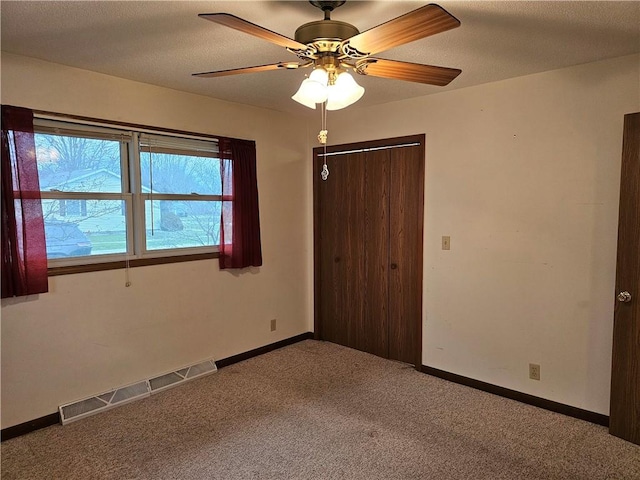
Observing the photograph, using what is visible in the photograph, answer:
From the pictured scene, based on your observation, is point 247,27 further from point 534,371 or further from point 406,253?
point 534,371

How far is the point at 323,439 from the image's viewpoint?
259 cm

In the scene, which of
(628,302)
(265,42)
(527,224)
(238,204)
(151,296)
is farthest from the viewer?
(238,204)

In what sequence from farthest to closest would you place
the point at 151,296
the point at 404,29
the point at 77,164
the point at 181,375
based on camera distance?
the point at 181,375
the point at 151,296
the point at 77,164
the point at 404,29

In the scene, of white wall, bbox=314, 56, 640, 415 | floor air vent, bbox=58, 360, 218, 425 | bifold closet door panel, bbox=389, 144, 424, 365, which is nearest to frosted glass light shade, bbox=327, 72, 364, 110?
white wall, bbox=314, 56, 640, 415

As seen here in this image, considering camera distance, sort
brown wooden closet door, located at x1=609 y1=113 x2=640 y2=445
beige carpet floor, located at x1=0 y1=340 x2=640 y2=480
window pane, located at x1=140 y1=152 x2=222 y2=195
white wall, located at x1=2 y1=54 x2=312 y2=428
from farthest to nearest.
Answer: window pane, located at x1=140 y1=152 x2=222 y2=195
white wall, located at x1=2 y1=54 x2=312 y2=428
brown wooden closet door, located at x1=609 y1=113 x2=640 y2=445
beige carpet floor, located at x1=0 y1=340 x2=640 y2=480

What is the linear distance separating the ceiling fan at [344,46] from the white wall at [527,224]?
131 centimetres

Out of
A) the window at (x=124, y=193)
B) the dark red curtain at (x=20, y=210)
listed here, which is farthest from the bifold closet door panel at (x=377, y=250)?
the dark red curtain at (x=20, y=210)

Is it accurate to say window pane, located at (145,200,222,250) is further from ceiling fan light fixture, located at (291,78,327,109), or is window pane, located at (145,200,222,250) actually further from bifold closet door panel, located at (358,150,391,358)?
ceiling fan light fixture, located at (291,78,327,109)

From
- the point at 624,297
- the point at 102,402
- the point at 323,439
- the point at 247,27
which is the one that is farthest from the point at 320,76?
the point at 102,402

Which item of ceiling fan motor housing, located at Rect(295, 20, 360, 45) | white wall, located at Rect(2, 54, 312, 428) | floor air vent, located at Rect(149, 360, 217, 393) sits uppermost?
ceiling fan motor housing, located at Rect(295, 20, 360, 45)

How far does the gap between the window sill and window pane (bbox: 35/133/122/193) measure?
52cm

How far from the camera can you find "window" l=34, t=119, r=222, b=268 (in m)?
2.78

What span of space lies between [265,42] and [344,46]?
31.7 inches

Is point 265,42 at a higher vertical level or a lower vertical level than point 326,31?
higher
